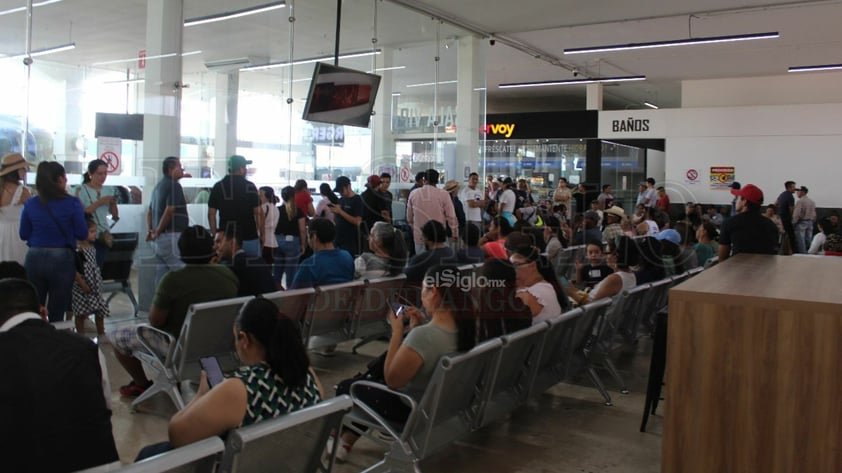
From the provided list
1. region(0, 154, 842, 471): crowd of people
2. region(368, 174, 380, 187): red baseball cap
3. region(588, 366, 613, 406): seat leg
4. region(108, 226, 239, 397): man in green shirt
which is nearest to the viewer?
region(0, 154, 842, 471): crowd of people

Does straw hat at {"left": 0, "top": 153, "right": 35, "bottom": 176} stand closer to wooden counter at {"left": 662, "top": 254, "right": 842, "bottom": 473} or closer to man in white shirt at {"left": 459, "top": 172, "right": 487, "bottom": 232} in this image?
wooden counter at {"left": 662, "top": 254, "right": 842, "bottom": 473}

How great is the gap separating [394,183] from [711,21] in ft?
18.6

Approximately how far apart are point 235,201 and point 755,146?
14.4 meters

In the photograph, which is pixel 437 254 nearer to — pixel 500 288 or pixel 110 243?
pixel 500 288

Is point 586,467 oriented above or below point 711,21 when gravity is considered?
below

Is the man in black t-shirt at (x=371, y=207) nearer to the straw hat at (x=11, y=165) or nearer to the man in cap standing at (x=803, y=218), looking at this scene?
the straw hat at (x=11, y=165)

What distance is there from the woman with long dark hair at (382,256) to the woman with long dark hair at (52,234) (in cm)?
218

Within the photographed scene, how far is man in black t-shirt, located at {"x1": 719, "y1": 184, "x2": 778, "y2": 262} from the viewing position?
5.74 metres

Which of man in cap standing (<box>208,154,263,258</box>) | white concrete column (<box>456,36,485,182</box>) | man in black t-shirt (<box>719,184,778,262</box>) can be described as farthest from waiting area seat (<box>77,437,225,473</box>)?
white concrete column (<box>456,36,485,182</box>)

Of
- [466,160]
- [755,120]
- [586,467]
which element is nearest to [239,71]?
[466,160]

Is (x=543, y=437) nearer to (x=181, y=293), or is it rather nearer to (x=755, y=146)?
(x=181, y=293)

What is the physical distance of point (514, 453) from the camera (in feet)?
12.4

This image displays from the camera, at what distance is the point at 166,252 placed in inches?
279

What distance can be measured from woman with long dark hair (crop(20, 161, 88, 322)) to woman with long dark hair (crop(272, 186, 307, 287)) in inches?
104
